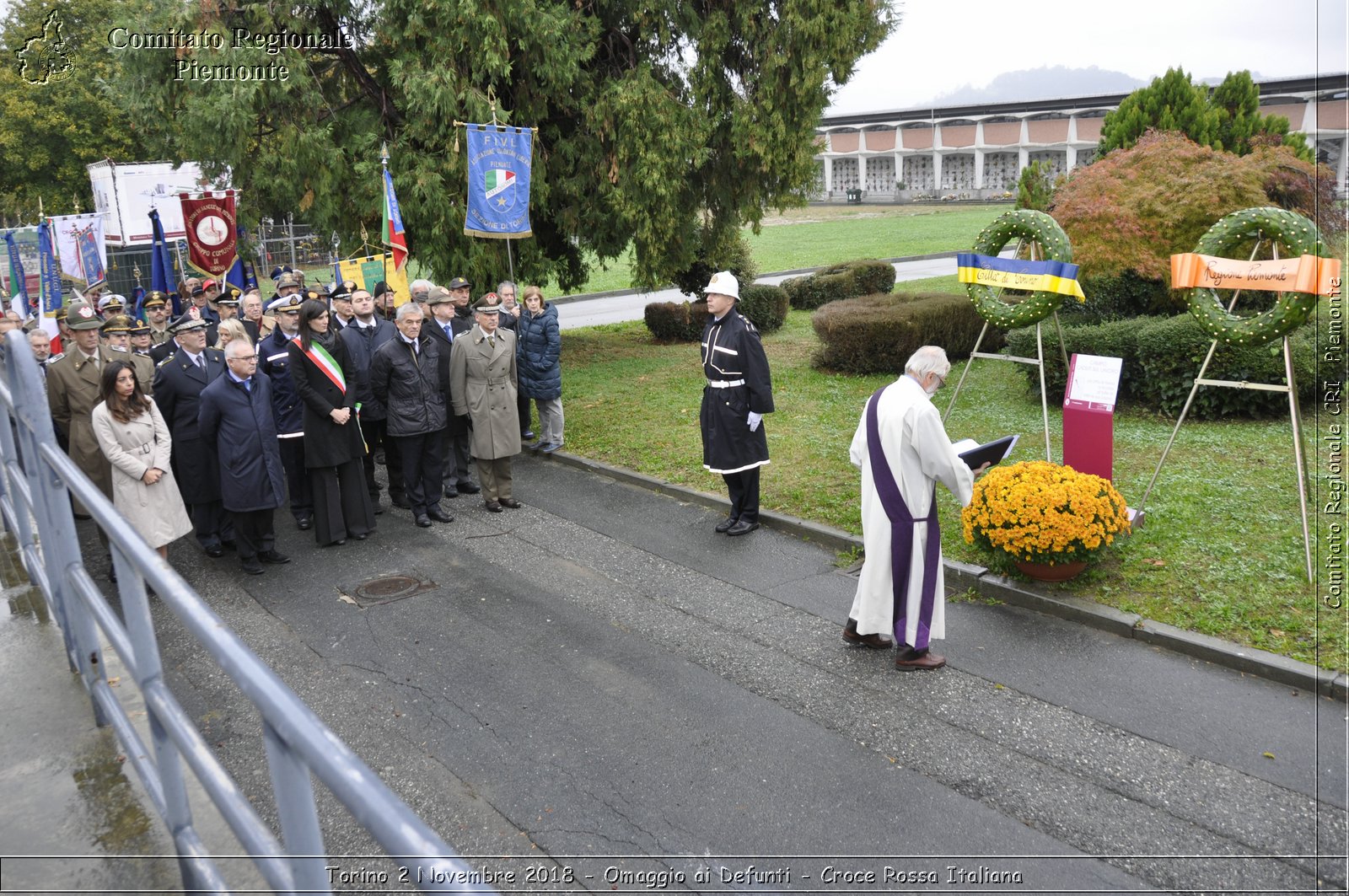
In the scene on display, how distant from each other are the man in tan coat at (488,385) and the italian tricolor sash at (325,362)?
1247mm

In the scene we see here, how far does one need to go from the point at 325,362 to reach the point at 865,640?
5.40 m

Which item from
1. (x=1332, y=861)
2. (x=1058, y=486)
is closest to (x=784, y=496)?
(x=1058, y=486)

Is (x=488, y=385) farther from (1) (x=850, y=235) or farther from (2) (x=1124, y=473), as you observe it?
(1) (x=850, y=235)

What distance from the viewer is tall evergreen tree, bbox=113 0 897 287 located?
14.6m

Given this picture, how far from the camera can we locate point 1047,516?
711 cm

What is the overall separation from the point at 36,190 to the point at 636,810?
156 feet

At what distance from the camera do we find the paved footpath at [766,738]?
15.0 ft

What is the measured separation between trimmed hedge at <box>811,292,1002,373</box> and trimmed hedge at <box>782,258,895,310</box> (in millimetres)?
7023

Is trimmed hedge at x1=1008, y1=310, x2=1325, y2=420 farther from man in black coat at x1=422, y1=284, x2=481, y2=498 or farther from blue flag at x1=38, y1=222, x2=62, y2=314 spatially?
blue flag at x1=38, y1=222, x2=62, y2=314

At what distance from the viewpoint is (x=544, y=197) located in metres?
16.1

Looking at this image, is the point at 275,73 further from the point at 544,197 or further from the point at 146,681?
the point at 146,681

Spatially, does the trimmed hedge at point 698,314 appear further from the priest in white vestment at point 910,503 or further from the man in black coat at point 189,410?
the priest in white vestment at point 910,503

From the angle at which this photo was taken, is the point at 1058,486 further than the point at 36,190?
No

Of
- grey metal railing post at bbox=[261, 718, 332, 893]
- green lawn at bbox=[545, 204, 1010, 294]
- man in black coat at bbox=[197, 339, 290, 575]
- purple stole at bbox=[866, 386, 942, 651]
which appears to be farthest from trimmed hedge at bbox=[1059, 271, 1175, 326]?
grey metal railing post at bbox=[261, 718, 332, 893]
